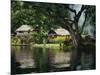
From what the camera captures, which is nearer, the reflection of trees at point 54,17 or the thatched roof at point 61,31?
the reflection of trees at point 54,17

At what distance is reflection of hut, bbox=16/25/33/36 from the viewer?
7.14 ft

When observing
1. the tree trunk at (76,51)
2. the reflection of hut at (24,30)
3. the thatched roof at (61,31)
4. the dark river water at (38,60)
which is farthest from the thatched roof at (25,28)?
the tree trunk at (76,51)

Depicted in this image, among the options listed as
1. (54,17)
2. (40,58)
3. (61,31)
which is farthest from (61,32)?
(40,58)

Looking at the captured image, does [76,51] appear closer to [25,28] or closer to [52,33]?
[52,33]

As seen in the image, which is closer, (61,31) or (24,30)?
(24,30)

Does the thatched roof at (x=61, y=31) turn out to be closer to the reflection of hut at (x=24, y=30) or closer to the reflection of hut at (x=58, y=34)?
the reflection of hut at (x=58, y=34)

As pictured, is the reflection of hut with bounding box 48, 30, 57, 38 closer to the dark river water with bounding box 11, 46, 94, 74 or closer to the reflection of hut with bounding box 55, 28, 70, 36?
the reflection of hut with bounding box 55, 28, 70, 36

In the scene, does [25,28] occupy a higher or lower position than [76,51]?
higher

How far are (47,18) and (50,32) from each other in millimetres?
150

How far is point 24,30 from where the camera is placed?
2.19 metres

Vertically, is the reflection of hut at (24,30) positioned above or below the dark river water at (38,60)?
above

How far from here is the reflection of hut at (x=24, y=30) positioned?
85.7 inches

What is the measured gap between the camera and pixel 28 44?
2213 millimetres

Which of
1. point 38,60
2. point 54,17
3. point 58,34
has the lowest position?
point 38,60
